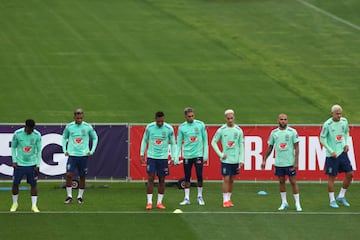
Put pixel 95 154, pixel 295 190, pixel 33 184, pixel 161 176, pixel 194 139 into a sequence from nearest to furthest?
pixel 33 184 → pixel 295 190 → pixel 161 176 → pixel 194 139 → pixel 95 154

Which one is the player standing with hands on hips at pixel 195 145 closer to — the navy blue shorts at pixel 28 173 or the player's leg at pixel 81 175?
the player's leg at pixel 81 175

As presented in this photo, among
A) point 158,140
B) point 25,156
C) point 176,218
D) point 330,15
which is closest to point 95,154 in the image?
point 158,140

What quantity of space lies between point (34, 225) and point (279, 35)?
33284 millimetres

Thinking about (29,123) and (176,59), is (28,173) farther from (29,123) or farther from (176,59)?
(176,59)

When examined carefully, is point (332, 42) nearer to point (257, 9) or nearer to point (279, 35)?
point (279, 35)

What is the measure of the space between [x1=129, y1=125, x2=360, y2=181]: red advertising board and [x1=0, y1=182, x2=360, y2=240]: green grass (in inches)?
54.0

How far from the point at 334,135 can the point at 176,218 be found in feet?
15.3

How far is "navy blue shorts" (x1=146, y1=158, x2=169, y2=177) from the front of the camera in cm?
2625

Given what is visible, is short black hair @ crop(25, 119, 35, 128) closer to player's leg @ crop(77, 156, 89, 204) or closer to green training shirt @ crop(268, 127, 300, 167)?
player's leg @ crop(77, 156, 89, 204)

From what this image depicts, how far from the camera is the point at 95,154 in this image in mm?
30547

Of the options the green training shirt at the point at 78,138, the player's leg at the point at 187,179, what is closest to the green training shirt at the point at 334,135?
the player's leg at the point at 187,179

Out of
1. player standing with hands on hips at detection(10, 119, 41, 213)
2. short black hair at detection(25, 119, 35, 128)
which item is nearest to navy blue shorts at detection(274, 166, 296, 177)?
player standing with hands on hips at detection(10, 119, 41, 213)

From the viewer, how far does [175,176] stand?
100ft

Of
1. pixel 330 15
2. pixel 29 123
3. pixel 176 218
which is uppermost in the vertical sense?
pixel 330 15
